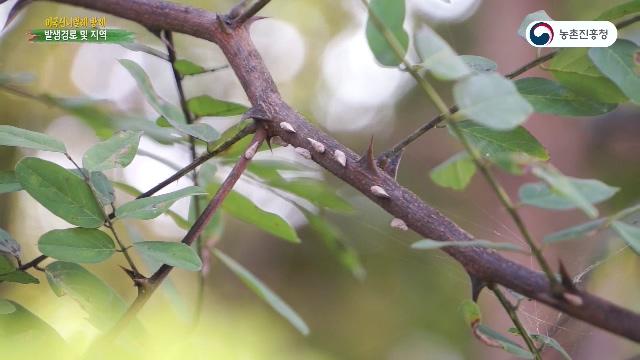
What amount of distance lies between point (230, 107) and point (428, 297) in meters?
0.85

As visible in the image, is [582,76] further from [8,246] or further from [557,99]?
[8,246]

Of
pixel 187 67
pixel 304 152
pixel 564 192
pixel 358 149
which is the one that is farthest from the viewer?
pixel 358 149

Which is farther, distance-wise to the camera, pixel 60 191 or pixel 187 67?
pixel 187 67

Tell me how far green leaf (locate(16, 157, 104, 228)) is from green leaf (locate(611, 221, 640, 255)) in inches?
9.4

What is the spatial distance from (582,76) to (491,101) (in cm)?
11

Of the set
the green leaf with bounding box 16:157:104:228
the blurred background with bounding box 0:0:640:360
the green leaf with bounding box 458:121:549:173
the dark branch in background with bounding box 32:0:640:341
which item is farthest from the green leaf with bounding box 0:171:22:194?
the blurred background with bounding box 0:0:640:360

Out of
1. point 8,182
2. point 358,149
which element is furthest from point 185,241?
point 358,149

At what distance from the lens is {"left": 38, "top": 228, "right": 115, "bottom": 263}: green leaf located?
32cm

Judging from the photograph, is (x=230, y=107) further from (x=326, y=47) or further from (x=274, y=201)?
(x=326, y=47)

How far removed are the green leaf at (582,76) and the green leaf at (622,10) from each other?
19 mm

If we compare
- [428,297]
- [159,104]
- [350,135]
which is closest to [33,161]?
[159,104]

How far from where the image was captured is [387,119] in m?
1.54

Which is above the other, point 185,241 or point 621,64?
point 621,64

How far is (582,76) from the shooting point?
0.33m
